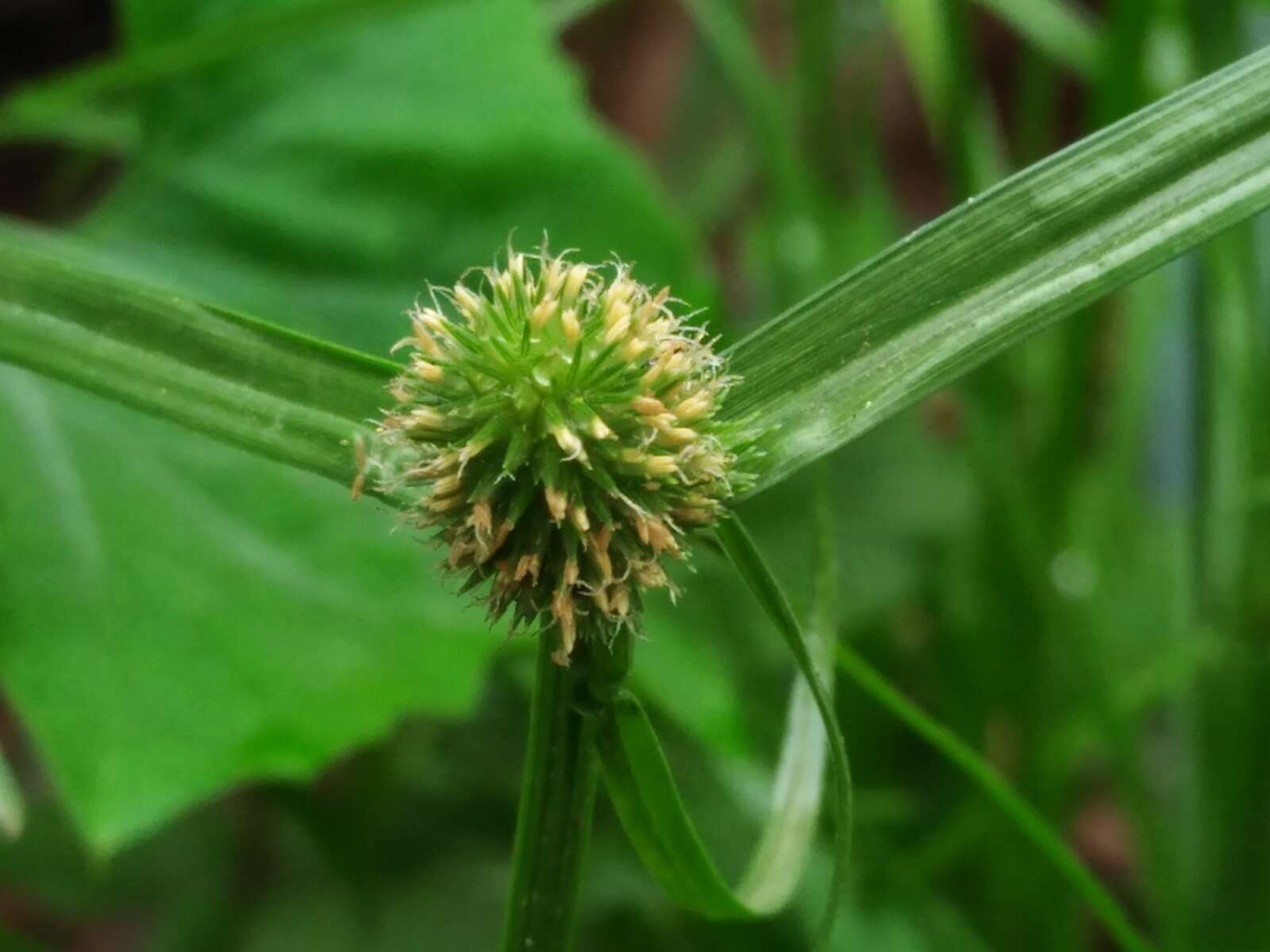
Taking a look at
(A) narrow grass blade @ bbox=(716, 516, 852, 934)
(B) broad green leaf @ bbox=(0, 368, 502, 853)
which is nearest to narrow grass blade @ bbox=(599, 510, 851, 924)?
(A) narrow grass blade @ bbox=(716, 516, 852, 934)

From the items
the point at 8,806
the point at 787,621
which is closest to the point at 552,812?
the point at 787,621

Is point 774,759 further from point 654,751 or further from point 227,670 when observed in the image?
point 654,751

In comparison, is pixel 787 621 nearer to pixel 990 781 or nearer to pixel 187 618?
pixel 990 781

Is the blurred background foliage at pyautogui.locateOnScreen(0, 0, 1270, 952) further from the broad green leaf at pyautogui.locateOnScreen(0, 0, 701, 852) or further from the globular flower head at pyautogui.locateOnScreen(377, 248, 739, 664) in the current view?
Result: the globular flower head at pyautogui.locateOnScreen(377, 248, 739, 664)

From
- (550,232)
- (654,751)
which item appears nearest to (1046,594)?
(550,232)

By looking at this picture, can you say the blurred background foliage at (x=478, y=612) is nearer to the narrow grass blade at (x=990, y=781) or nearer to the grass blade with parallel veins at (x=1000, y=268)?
the narrow grass blade at (x=990, y=781)

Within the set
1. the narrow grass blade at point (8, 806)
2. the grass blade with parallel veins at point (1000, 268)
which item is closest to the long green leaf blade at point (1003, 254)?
the grass blade with parallel veins at point (1000, 268)
